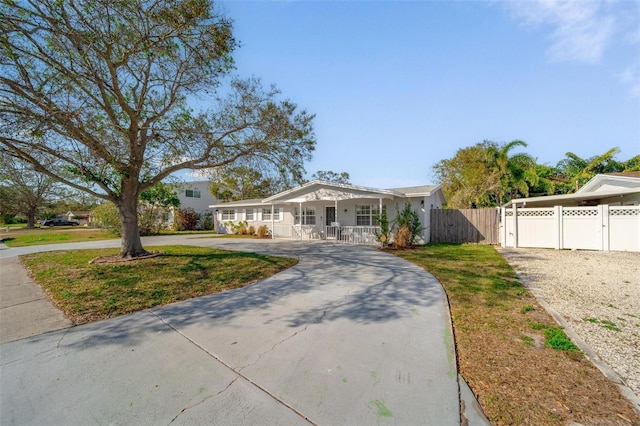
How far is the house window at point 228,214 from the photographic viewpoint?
2435cm

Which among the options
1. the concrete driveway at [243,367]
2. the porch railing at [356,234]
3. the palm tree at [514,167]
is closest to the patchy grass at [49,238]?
the porch railing at [356,234]

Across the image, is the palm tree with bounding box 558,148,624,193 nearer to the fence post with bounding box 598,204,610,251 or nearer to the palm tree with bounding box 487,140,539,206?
the palm tree with bounding box 487,140,539,206

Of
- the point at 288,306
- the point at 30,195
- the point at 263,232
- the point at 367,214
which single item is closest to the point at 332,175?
the point at 263,232

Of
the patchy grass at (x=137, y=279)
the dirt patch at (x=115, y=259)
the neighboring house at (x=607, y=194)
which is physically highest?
the neighboring house at (x=607, y=194)

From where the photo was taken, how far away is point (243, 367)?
9.55ft

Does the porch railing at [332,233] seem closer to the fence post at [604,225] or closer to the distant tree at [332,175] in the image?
the fence post at [604,225]

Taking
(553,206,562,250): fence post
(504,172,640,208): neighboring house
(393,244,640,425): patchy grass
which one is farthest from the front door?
(393,244,640,425): patchy grass

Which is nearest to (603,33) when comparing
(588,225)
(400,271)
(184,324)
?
(588,225)

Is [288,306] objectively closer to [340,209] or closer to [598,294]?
[598,294]

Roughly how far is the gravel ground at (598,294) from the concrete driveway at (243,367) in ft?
6.05

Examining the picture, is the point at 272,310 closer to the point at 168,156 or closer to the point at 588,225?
the point at 168,156

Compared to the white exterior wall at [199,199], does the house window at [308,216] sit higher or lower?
lower

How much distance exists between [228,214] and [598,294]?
78.7 feet

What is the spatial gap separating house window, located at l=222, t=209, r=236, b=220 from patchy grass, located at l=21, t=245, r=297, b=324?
14.5m
